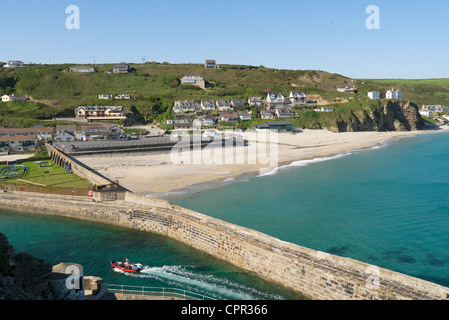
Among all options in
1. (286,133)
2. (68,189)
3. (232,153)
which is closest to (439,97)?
(286,133)

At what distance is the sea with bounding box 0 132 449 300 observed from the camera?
24.8m

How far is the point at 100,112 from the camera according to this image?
332ft

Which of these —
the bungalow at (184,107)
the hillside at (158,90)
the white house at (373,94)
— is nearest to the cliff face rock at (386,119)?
the hillside at (158,90)

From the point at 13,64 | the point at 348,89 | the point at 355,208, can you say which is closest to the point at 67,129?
the point at 355,208

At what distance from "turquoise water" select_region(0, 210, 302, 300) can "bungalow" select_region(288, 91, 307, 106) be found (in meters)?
103

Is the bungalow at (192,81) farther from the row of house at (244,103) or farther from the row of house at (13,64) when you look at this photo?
the row of house at (13,64)

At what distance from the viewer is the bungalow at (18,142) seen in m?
68.3

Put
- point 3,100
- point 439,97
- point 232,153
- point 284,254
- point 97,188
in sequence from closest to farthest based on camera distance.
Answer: point 284,254
point 97,188
point 232,153
point 3,100
point 439,97

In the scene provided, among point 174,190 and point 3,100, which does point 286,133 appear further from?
point 3,100

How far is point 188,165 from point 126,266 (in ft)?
121

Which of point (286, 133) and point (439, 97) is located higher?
point (439, 97)

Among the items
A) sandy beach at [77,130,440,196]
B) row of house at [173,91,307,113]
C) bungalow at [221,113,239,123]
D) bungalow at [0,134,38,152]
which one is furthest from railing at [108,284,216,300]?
row of house at [173,91,307,113]

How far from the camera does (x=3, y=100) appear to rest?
11231cm
